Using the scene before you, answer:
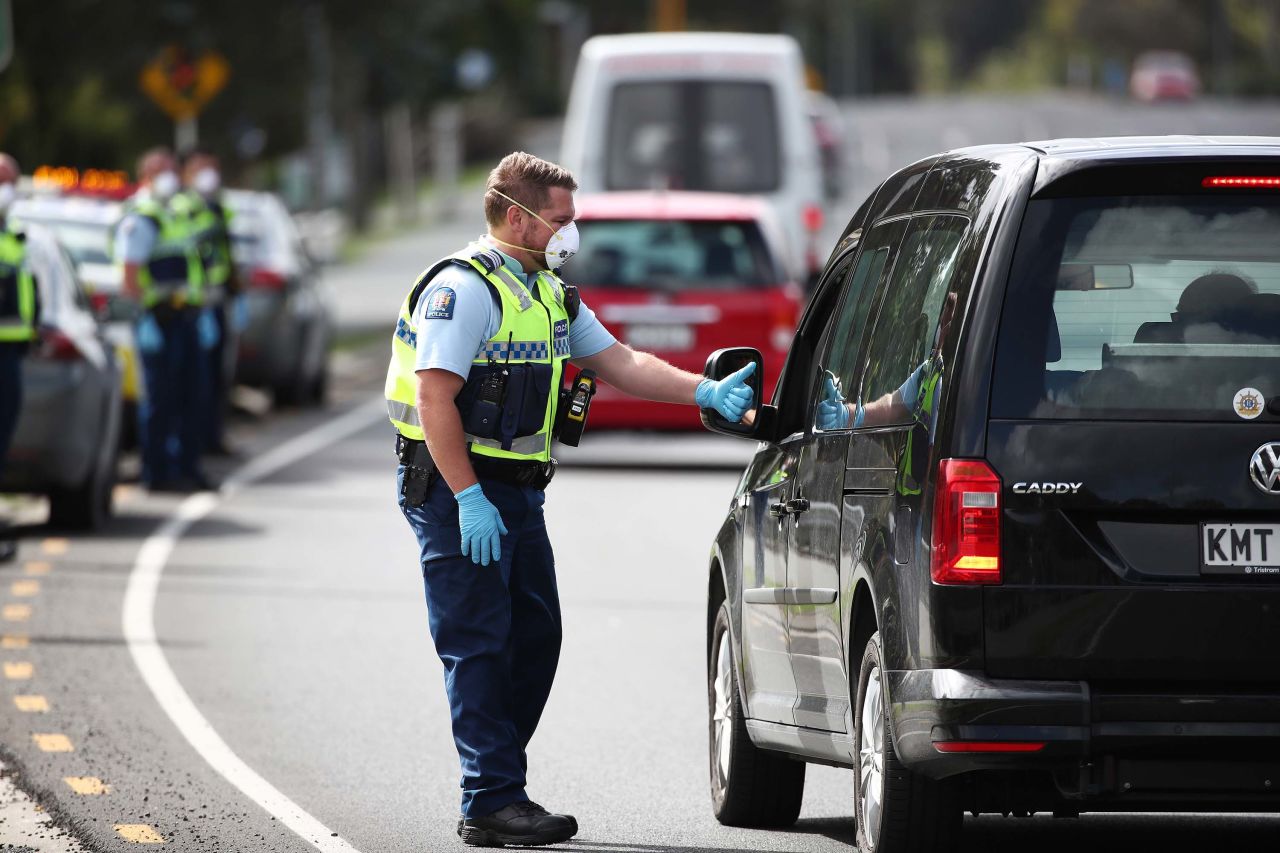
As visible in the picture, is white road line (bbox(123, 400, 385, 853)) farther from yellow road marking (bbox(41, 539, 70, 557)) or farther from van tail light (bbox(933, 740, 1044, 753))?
van tail light (bbox(933, 740, 1044, 753))

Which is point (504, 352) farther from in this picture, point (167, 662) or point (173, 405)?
point (173, 405)

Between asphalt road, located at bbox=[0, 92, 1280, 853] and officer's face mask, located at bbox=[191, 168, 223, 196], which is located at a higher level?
officer's face mask, located at bbox=[191, 168, 223, 196]

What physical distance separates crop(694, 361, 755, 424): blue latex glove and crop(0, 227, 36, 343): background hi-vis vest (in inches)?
273

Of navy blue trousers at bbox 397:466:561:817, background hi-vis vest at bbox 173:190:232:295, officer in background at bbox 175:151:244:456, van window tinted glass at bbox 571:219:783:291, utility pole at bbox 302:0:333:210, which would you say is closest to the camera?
navy blue trousers at bbox 397:466:561:817

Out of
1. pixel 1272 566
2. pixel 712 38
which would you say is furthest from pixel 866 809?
pixel 712 38

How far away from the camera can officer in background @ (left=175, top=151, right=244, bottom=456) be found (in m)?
17.3

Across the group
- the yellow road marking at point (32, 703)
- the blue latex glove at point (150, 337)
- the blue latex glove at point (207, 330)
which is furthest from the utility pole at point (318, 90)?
the yellow road marking at point (32, 703)

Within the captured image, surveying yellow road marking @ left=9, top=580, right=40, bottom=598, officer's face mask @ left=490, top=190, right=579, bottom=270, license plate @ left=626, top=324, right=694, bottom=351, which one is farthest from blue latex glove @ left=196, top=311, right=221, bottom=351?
officer's face mask @ left=490, top=190, right=579, bottom=270

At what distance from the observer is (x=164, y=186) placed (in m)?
16.9

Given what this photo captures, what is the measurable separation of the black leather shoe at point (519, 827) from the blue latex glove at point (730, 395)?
1.10 m

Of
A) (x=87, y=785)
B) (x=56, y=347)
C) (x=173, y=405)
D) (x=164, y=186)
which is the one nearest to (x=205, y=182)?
(x=164, y=186)

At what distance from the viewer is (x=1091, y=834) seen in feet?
23.2

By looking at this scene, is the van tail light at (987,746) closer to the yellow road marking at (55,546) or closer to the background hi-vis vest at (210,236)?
the yellow road marking at (55,546)

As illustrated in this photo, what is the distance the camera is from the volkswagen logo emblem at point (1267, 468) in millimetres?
5441
